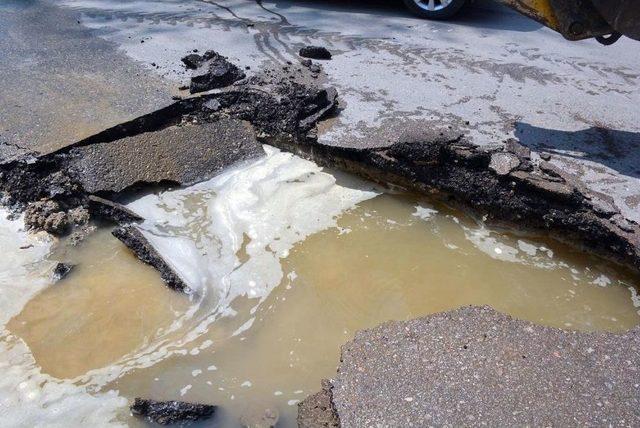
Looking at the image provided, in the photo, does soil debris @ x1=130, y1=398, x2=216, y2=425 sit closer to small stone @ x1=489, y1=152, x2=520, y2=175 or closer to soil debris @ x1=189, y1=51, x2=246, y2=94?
small stone @ x1=489, y1=152, x2=520, y2=175

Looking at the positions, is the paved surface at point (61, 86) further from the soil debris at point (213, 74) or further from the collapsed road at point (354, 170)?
the soil debris at point (213, 74)

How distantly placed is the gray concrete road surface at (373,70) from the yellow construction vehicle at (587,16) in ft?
2.49

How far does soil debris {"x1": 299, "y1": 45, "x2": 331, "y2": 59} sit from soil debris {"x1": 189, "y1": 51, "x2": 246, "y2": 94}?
81 centimetres

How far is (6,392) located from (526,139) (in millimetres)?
3822

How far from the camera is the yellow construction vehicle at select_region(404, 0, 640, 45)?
417cm

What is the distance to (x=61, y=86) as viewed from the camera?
525 centimetres

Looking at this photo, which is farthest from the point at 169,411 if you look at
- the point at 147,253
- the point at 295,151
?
the point at 295,151

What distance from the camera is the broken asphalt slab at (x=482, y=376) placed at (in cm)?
249

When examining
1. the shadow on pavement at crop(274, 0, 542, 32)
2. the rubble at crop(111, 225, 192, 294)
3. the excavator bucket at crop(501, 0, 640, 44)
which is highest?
the excavator bucket at crop(501, 0, 640, 44)

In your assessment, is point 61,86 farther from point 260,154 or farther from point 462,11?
point 462,11

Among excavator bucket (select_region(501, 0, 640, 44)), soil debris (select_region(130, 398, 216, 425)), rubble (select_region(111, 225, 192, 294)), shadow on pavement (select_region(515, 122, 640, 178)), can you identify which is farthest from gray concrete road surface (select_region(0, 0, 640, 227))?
soil debris (select_region(130, 398, 216, 425))

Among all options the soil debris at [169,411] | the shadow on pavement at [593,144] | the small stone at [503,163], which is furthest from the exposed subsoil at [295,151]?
the soil debris at [169,411]

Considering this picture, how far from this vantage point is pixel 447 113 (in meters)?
4.88

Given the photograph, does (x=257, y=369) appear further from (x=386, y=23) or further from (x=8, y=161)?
(x=386, y=23)
